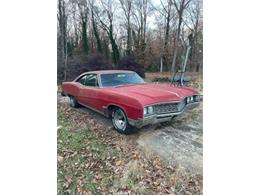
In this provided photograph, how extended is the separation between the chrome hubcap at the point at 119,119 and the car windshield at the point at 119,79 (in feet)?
0.57

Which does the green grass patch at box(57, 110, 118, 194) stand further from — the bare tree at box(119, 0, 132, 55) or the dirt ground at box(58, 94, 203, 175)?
the bare tree at box(119, 0, 132, 55)

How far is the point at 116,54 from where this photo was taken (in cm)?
194

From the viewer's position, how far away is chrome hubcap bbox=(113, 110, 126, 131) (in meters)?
1.88

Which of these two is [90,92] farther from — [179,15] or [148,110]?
[179,15]

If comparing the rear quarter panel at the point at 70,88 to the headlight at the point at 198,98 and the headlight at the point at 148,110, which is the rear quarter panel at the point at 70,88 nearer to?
the headlight at the point at 148,110

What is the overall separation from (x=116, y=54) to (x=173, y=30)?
0.37 m

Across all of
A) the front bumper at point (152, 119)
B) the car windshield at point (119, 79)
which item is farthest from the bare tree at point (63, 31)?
the front bumper at point (152, 119)

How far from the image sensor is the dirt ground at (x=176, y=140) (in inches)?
73.5

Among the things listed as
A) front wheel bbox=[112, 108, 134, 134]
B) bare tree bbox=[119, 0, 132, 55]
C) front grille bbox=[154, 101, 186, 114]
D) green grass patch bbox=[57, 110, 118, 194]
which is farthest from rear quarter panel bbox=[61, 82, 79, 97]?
front grille bbox=[154, 101, 186, 114]

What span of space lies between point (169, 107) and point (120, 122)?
0.99ft

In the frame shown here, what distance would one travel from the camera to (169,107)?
189cm
